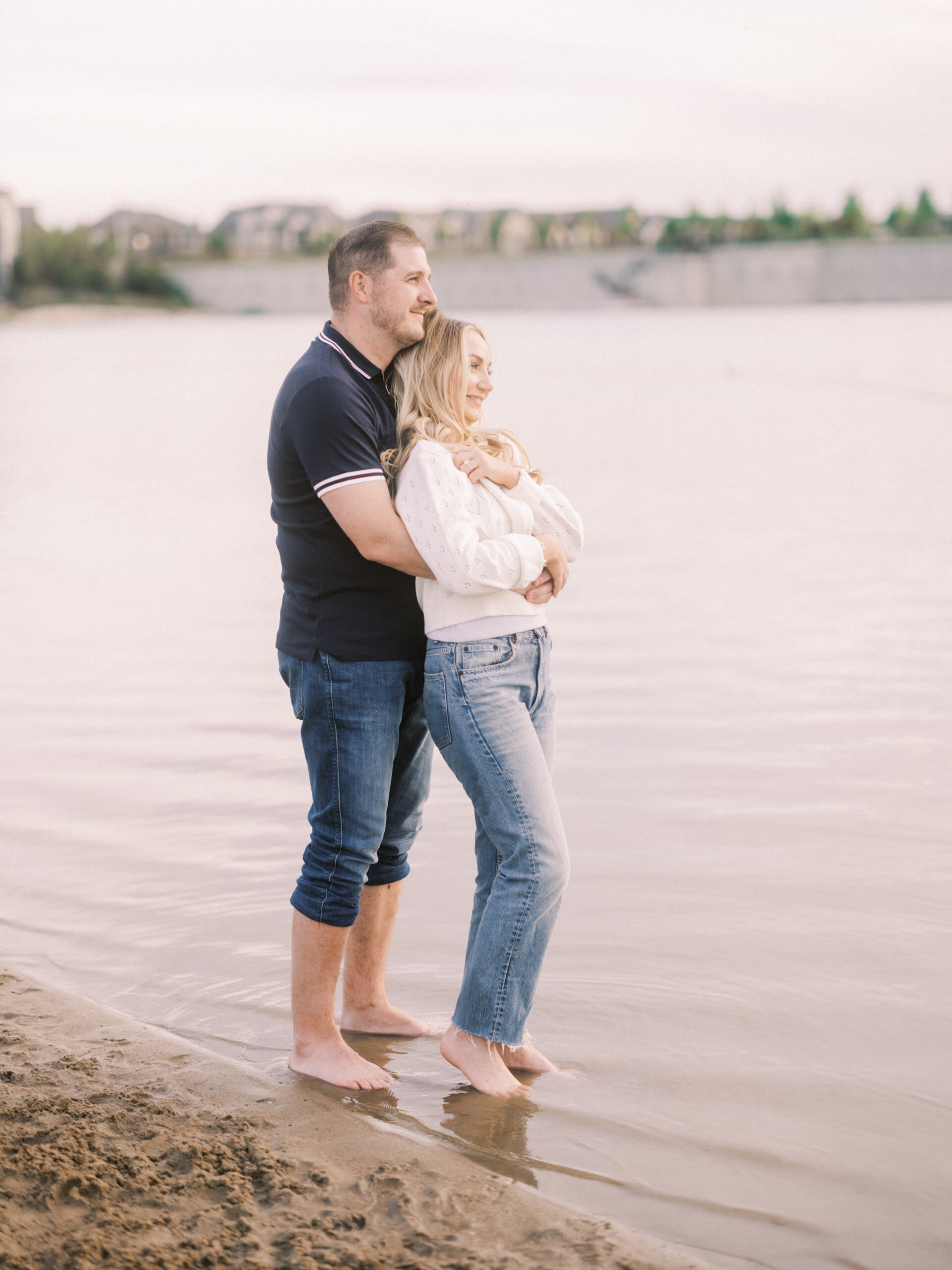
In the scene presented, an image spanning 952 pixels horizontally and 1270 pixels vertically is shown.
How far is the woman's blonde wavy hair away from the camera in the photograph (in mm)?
3131

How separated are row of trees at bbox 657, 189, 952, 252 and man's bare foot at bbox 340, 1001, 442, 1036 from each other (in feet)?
336

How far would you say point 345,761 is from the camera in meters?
3.17

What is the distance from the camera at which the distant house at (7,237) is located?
371 ft

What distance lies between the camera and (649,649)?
7668 millimetres

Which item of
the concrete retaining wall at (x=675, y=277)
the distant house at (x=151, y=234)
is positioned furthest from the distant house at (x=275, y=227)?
the concrete retaining wall at (x=675, y=277)

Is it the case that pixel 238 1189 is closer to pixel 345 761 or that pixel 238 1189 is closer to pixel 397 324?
pixel 345 761

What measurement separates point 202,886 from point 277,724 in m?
1.83

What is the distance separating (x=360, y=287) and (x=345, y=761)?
106cm

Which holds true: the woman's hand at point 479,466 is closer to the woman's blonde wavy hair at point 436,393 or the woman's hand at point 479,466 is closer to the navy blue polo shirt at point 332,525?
the woman's blonde wavy hair at point 436,393

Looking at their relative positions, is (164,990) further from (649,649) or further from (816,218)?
(816,218)

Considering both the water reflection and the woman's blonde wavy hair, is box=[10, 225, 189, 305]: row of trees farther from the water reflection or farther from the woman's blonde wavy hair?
the water reflection

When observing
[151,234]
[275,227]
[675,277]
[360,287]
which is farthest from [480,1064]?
[275,227]

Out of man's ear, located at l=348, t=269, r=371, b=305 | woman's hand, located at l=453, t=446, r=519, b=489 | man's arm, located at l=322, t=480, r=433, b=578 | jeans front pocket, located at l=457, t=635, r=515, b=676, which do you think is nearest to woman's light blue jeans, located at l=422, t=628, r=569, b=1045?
jeans front pocket, located at l=457, t=635, r=515, b=676

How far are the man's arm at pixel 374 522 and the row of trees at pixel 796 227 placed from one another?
103 metres
